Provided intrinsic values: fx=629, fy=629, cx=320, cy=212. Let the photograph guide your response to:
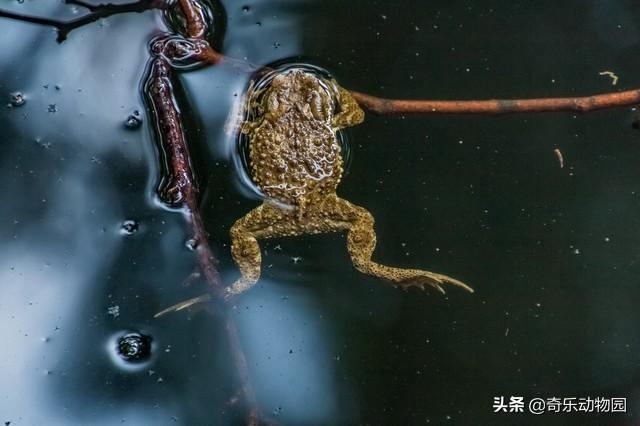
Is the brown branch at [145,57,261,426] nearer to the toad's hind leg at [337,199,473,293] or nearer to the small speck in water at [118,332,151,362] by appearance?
the small speck in water at [118,332,151,362]

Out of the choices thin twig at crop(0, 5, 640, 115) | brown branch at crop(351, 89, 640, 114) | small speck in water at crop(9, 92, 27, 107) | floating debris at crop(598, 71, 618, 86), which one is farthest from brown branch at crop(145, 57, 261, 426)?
floating debris at crop(598, 71, 618, 86)

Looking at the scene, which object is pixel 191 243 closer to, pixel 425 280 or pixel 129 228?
pixel 129 228

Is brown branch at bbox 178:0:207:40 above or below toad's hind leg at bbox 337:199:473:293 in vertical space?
above

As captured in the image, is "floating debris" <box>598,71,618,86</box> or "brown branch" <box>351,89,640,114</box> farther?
"floating debris" <box>598,71,618,86</box>

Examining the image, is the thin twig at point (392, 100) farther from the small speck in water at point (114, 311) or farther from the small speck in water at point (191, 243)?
the small speck in water at point (114, 311)

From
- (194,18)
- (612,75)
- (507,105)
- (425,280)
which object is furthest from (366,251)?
(612,75)

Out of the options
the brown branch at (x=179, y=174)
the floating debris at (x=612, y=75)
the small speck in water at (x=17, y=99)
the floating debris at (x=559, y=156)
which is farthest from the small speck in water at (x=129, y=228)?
the floating debris at (x=612, y=75)
